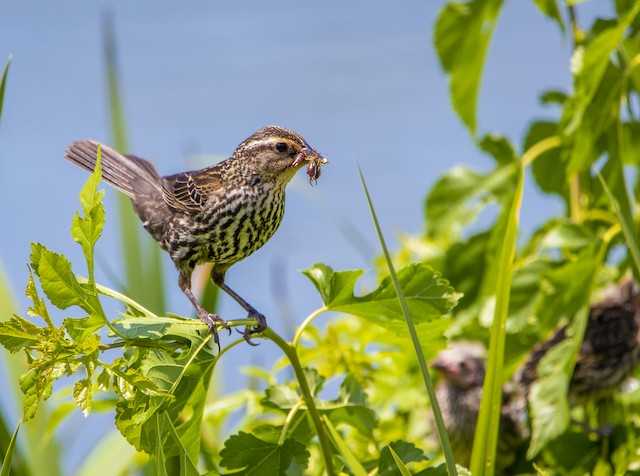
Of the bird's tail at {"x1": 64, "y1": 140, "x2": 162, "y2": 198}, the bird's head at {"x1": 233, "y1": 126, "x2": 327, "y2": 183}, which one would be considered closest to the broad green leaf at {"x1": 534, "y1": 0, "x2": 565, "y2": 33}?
the bird's head at {"x1": 233, "y1": 126, "x2": 327, "y2": 183}

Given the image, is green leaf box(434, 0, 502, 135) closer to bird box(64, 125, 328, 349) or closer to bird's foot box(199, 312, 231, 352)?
bird box(64, 125, 328, 349)

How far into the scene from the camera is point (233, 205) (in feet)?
6.25

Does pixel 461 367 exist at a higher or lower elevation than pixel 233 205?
lower

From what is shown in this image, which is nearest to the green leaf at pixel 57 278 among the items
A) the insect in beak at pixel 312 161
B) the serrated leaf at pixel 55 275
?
the serrated leaf at pixel 55 275

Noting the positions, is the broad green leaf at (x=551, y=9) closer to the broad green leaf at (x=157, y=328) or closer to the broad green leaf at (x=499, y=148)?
the broad green leaf at (x=499, y=148)

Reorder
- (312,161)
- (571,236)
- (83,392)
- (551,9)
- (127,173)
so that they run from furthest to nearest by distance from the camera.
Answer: (551,9) → (571,236) → (127,173) → (312,161) → (83,392)

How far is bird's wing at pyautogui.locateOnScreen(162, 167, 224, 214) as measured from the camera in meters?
1.98

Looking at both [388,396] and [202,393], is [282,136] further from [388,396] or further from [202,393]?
[388,396]

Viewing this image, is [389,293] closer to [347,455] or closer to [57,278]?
[347,455]

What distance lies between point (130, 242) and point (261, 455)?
63.9 inches

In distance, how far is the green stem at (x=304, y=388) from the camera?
1505 mm

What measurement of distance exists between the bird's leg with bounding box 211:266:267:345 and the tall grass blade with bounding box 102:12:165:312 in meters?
0.99

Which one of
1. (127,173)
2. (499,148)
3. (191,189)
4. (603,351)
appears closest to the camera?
(191,189)

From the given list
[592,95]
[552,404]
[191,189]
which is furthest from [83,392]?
A: [592,95]
